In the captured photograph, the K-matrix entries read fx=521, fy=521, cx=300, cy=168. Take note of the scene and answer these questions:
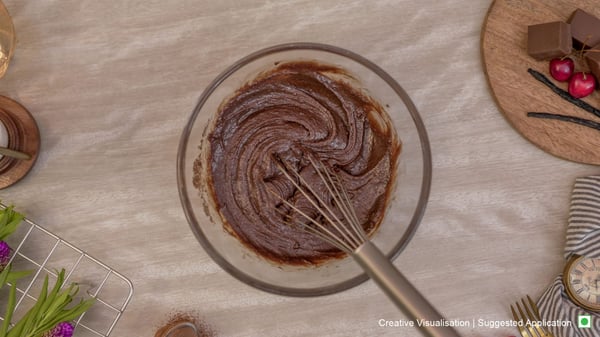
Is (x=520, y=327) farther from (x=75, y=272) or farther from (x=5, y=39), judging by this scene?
(x=5, y=39)

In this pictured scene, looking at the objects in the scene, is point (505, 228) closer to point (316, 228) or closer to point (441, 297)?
point (441, 297)

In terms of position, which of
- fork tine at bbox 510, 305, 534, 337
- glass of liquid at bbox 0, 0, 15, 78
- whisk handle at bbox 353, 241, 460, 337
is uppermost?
whisk handle at bbox 353, 241, 460, 337

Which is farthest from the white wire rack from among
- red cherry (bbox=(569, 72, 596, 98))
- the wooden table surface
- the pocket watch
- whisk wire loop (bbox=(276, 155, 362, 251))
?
red cherry (bbox=(569, 72, 596, 98))

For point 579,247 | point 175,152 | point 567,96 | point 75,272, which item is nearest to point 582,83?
point 567,96

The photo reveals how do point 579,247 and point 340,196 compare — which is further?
point 579,247

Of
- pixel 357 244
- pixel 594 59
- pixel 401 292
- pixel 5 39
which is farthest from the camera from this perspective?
pixel 5 39

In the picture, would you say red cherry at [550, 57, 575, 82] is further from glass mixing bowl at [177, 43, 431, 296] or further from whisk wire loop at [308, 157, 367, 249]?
whisk wire loop at [308, 157, 367, 249]

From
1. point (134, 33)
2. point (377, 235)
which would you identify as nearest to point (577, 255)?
point (377, 235)

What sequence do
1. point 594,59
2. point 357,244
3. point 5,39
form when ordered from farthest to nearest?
1. point 5,39
2. point 594,59
3. point 357,244

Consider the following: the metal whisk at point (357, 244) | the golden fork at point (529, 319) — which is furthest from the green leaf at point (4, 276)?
the golden fork at point (529, 319)
